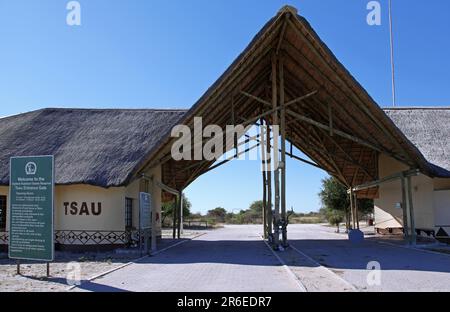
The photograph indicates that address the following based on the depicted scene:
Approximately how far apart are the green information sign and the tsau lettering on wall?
6.80 m

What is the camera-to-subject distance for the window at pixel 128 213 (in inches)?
770

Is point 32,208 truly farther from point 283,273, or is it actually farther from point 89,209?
point 89,209

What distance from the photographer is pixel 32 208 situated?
37.1 ft

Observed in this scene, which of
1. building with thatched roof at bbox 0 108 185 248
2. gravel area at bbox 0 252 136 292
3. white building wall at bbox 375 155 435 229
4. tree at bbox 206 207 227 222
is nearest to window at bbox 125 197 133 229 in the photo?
building with thatched roof at bbox 0 108 185 248

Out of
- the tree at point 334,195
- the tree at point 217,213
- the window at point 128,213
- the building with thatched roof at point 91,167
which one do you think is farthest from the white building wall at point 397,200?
the tree at point 217,213

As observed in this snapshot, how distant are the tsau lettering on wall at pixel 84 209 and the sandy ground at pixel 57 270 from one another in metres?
1.63

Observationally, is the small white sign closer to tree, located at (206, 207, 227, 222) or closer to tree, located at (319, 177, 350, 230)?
tree, located at (319, 177, 350, 230)

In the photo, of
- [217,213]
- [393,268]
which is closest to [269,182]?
[393,268]

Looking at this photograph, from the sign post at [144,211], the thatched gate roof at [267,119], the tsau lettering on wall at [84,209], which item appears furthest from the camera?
the tsau lettering on wall at [84,209]

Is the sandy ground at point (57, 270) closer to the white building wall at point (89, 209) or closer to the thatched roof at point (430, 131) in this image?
the white building wall at point (89, 209)

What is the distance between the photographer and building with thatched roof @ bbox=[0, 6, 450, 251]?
17.2m
